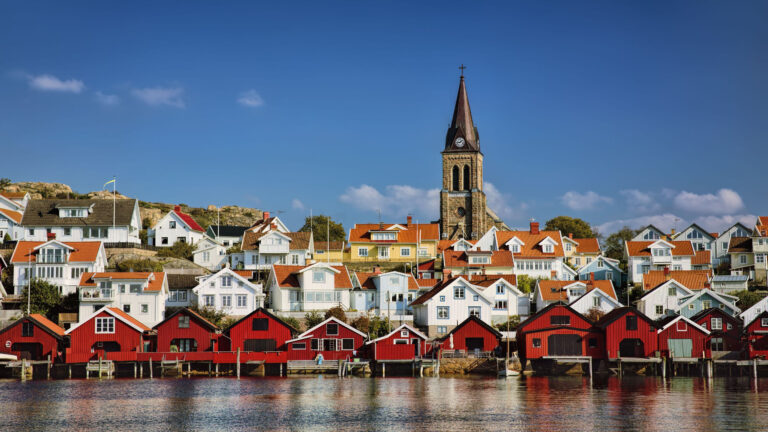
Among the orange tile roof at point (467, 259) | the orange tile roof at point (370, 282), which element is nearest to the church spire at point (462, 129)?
the orange tile roof at point (467, 259)

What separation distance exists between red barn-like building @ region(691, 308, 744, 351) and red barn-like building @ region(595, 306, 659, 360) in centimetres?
430

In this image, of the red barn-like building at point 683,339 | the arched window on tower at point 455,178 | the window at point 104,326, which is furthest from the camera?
the arched window on tower at point 455,178

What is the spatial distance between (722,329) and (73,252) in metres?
56.6

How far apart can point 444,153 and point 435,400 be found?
68.2 m

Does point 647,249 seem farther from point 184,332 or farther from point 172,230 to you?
point 172,230

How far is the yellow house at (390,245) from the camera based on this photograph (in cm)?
10306

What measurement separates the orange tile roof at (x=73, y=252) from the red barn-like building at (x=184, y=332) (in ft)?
53.1

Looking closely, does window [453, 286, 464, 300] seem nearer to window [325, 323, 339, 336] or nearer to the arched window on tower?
window [325, 323, 339, 336]

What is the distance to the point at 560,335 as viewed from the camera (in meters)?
72.0

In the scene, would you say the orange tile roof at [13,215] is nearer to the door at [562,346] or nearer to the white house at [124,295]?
the white house at [124,295]

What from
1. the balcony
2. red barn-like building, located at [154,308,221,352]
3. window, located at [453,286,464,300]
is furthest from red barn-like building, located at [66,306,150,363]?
window, located at [453,286,464,300]

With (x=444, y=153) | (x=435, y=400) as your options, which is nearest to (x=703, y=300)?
(x=435, y=400)

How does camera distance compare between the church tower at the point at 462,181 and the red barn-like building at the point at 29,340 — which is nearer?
the red barn-like building at the point at 29,340

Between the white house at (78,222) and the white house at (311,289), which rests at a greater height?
the white house at (78,222)
